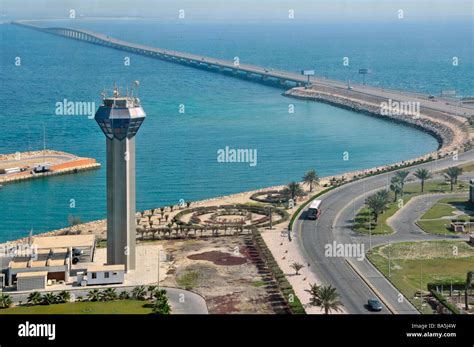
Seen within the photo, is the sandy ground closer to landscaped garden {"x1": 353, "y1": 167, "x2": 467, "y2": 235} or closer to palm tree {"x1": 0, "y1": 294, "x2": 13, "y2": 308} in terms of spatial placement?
palm tree {"x1": 0, "y1": 294, "x2": 13, "y2": 308}

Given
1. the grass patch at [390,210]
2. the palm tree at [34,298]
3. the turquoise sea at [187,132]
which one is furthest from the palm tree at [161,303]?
the turquoise sea at [187,132]

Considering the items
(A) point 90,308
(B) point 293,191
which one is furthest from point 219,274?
(B) point 293,191

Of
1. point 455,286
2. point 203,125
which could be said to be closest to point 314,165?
point 203,125

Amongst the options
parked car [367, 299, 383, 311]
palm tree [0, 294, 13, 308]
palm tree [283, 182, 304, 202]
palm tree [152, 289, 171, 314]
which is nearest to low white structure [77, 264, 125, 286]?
palm tree [152, 289, 171, 314]

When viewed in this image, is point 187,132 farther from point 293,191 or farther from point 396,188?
point 396,188

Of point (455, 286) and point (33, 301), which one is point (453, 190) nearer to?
point (455, 286)

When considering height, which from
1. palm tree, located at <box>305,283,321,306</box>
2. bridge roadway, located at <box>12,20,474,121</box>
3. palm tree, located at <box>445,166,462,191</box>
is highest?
bridge roadway, located at <box>12,20,474,121</box>
